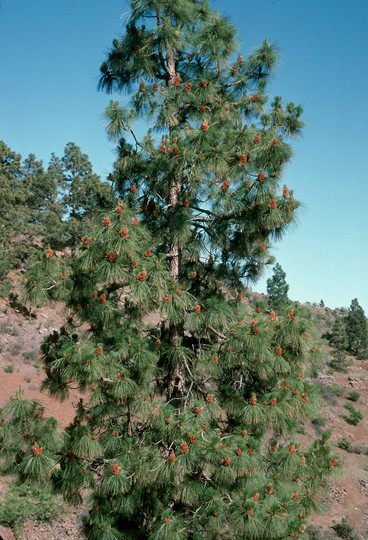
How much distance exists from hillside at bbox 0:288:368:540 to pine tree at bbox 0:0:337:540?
5442 mm

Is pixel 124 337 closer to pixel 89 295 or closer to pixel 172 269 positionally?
pixel 89 295

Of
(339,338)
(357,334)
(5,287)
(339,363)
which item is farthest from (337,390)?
(5,287)

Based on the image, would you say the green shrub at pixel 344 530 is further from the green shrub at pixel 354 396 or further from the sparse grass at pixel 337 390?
the sparse grass at pixel 337 390

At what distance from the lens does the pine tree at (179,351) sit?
5160mm

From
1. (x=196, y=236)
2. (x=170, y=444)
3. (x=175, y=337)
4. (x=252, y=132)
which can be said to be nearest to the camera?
(x=170, y=444)

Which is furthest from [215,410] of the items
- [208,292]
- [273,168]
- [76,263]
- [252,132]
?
[252,132]

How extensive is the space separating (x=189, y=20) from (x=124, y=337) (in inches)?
182

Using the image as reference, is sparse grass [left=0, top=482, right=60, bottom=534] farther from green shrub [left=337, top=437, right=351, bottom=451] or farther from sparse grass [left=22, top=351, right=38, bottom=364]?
green shrub [left=337, top=437, right=351, bottom=451]

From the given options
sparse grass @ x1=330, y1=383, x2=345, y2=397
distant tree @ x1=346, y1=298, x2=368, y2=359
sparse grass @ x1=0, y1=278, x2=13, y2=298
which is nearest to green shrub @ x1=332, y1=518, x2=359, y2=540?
sparse grass @ x1=330, y1=383, x2=345, y2=397

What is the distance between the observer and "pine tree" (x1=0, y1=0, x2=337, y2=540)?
516cm

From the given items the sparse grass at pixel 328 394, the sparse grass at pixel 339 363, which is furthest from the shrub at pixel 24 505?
the sparse grass at pixel 339 363

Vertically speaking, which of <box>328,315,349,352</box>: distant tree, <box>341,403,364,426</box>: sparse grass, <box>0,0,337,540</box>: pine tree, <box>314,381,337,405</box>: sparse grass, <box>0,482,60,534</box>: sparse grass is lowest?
<box>0,482,60,534</box>: sparse grass

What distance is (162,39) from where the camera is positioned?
672 centimetres

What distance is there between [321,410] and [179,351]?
32.1 feet
